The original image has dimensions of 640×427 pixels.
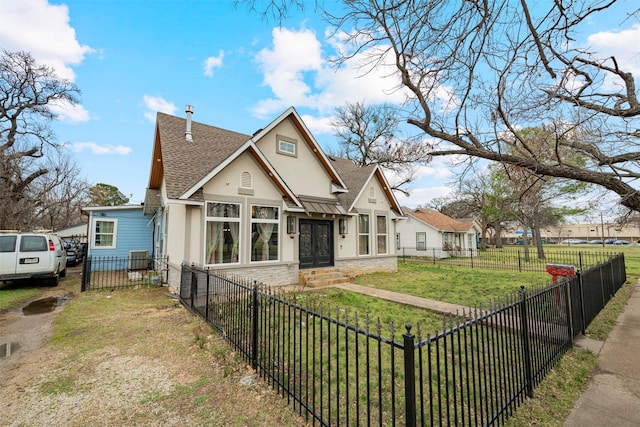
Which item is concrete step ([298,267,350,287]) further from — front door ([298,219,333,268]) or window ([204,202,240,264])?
window ([204,202,240,264])

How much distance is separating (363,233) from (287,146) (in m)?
5.78

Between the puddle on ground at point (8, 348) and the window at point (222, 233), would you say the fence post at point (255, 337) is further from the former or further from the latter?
the window at point (222, 233)

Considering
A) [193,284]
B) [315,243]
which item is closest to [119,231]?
[315,243]

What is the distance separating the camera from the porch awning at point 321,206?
11464 millimetres

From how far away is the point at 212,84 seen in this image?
11.0 m

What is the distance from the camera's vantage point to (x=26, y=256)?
948cm

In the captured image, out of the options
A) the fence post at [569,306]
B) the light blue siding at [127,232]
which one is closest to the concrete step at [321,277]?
the fence post at [569,306]

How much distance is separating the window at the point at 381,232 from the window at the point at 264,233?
6339 millimetres

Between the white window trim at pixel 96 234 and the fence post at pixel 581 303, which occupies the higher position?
the white window trim at pixel 96 234

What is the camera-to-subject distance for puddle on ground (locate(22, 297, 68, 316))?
744 centimetres

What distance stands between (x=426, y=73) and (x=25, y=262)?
13.5 metres

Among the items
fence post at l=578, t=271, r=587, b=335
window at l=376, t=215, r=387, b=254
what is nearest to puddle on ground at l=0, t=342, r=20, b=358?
fence post at l=578, t=271, r=587, b=335

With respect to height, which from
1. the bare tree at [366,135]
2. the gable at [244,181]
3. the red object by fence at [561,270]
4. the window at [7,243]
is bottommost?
the red object by fence at [561,270]

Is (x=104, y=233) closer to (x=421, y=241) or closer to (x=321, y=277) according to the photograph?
(x=321, y=277)
